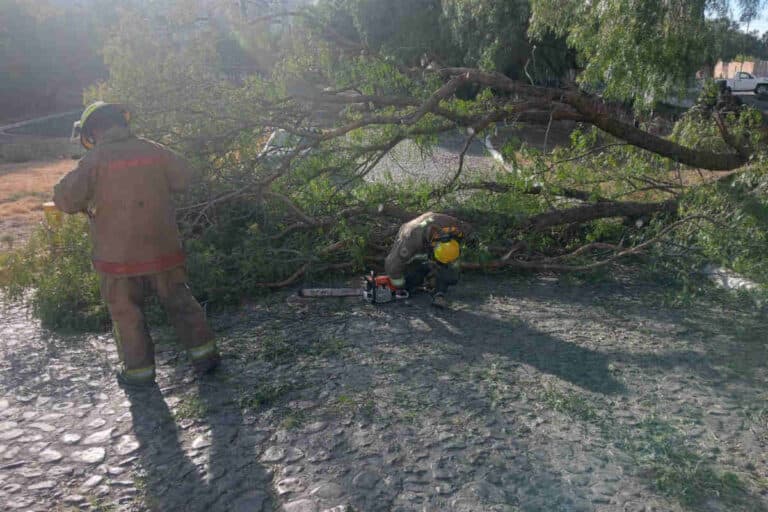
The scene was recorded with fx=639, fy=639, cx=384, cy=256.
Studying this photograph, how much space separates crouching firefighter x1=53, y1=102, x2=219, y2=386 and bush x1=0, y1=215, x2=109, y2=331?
1.22 metres

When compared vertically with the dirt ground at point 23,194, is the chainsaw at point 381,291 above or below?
below

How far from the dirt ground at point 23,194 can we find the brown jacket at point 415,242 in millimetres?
4314

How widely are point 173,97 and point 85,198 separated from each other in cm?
221

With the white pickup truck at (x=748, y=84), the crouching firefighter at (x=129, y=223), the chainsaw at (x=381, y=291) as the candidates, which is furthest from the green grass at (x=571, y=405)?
the white pickup truck at (x=748, y=84)

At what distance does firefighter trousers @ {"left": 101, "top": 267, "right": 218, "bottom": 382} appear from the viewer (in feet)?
12.6

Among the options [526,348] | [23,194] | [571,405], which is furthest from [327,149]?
[23,194]

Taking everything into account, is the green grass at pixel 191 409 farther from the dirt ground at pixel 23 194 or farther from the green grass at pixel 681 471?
the dirt ground at pixel 23 194

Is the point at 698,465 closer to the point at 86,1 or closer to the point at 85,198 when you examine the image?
the point at 85,198

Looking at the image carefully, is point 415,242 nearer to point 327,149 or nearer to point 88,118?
point 327,149

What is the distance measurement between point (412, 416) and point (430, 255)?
1764 mm

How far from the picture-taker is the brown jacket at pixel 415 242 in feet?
16.0

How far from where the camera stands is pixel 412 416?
3.37 metres

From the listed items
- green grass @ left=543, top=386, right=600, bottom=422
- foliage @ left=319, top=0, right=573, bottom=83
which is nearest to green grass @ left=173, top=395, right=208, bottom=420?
green grass @ left=543, top=386, right=600, bottom=422

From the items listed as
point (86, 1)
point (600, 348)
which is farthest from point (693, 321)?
point (86, 1)
